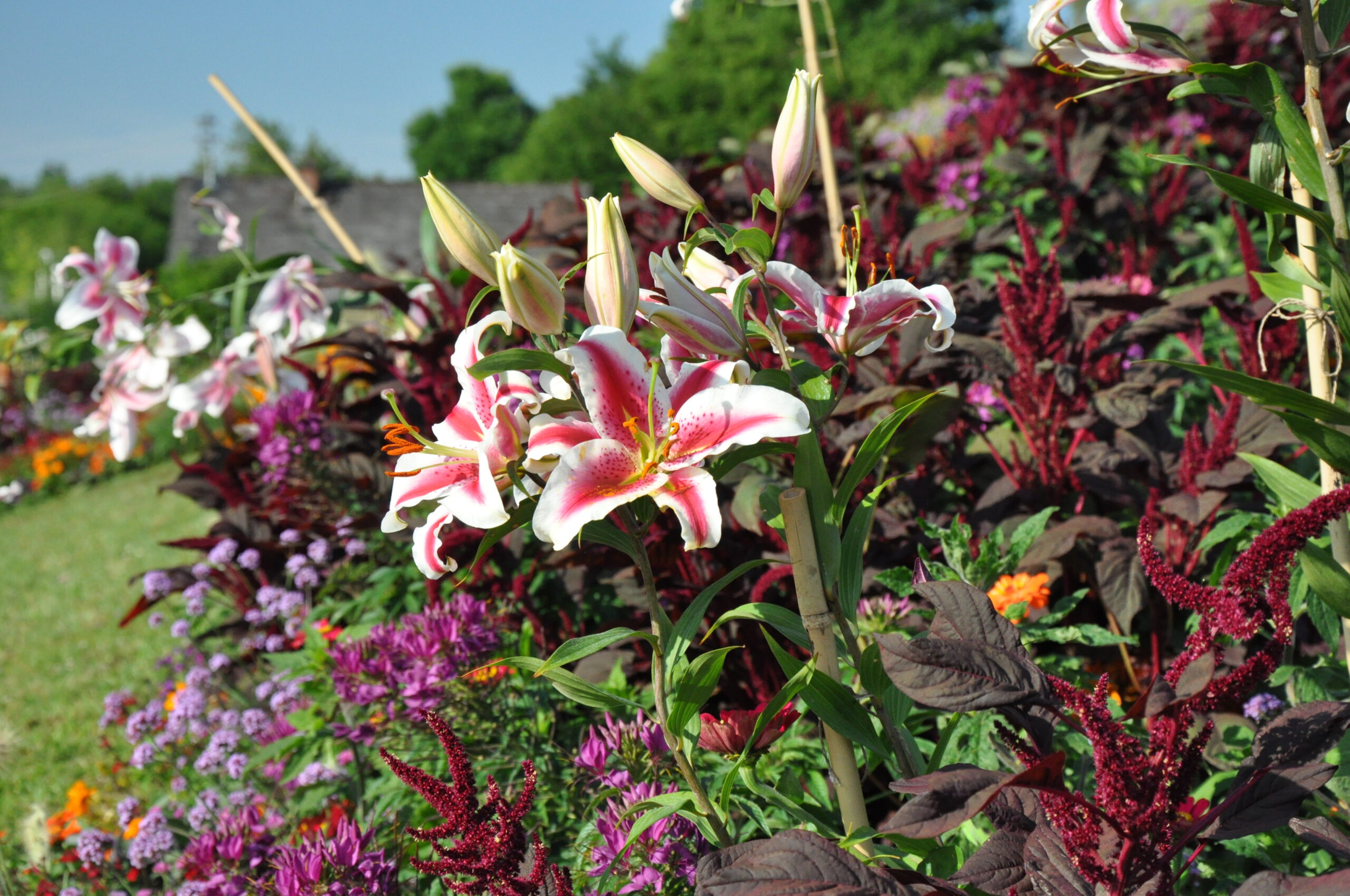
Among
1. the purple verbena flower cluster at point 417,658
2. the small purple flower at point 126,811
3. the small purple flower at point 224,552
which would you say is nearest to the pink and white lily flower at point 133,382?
the small purple flower at point 224,552

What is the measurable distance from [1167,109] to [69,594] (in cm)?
594

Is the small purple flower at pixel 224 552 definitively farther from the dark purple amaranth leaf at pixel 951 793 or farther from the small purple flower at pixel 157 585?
the dark purple amaranth leaf at pixel 951 793

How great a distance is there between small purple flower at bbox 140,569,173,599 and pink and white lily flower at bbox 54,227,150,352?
0.62 metres

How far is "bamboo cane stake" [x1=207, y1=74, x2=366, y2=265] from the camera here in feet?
8.73

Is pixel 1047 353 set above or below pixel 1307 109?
below

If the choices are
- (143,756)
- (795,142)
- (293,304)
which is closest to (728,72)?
(293,304)

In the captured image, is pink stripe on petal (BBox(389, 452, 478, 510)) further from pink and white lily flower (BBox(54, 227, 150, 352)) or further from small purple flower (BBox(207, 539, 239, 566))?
pink and white lily flower (BBox(54, 227, 150, 352))

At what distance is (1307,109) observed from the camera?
106 cm

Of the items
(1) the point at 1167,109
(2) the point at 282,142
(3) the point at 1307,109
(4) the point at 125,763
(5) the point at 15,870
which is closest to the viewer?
(3) the point at 1307,109

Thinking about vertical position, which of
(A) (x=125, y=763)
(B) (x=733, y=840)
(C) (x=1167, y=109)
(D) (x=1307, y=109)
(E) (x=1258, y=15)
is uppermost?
(E) (x=1258, y=15)

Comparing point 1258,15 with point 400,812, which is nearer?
point 400,812

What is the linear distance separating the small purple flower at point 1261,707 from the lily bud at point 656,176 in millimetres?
1178

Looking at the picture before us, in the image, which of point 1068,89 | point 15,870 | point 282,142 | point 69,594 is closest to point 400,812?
point 15,870

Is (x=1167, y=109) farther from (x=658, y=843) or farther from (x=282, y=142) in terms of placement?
(x=282, y=142)
